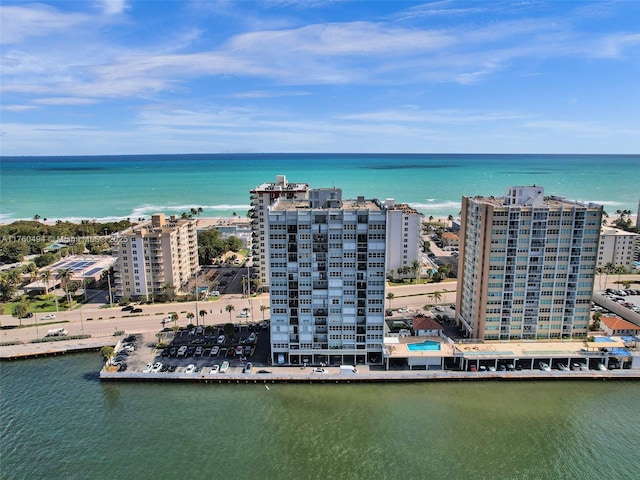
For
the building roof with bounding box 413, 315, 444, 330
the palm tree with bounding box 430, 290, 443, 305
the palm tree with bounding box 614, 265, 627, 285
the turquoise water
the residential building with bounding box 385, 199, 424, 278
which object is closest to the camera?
the turquoise water

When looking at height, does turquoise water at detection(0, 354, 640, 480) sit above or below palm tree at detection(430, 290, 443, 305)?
below

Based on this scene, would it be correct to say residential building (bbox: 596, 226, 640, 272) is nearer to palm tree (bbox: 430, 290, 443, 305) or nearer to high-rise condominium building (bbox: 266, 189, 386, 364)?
palm tree (bbox: 430, 290, 443, 305)

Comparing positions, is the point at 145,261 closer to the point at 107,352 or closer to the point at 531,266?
the point at 107,352

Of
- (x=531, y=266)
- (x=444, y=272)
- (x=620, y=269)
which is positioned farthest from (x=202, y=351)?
(x=620, y=269)

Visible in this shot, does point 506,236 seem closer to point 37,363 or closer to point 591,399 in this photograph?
point 591,399

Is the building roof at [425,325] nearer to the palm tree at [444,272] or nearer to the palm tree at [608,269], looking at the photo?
the palm tree at [444,272]

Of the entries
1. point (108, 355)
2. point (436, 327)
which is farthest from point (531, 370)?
point (108, 355)

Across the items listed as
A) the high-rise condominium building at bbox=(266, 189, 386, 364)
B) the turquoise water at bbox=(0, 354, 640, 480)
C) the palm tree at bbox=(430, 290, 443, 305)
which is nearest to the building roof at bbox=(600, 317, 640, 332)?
the turquoise water at bbox=(0, 354, 640, 480)

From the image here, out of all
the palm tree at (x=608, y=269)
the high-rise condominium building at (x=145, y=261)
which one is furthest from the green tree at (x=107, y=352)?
the palm tree at (x=608, y=269)
